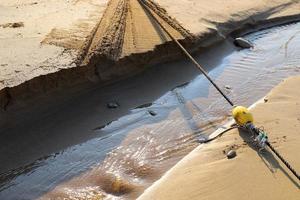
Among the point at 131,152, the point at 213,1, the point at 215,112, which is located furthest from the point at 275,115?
the point at 213,1

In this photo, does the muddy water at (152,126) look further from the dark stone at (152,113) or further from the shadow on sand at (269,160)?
the shadow on sand at (269,160)

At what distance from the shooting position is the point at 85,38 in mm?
5648

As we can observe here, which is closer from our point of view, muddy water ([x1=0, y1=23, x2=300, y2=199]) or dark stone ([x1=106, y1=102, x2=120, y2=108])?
muddy water ([x1=0, y1=23, x2=300, y2=199])

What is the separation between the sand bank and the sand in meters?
1.69

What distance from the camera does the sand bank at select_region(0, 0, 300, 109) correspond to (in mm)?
4902

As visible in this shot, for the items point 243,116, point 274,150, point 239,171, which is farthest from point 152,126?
point 274,150

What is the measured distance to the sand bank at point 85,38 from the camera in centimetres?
490

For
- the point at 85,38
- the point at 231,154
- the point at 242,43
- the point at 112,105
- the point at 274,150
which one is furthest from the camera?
the point at 242,43

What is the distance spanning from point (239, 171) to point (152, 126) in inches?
56.0

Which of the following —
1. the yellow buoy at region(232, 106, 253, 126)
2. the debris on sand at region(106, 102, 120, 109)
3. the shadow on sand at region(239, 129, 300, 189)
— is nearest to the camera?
the shadow on sand at region(239, 129, 300, 189)

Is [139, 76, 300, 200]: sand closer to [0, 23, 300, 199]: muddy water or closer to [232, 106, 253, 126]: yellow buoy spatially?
[232, 106, 253, 126]: yellow buoy

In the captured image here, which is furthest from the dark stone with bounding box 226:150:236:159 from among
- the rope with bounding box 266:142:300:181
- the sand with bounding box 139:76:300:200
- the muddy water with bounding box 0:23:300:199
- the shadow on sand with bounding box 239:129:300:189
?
the muddy water with bounding box 0:23:300:199

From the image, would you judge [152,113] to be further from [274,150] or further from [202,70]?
[274,150]

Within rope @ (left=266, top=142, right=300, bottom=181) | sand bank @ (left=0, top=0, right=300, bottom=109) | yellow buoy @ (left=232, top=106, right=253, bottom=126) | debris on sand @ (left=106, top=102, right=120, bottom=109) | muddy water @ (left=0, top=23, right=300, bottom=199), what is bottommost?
muddy water @ (left=0, top=23, right=300, bottom=199)
